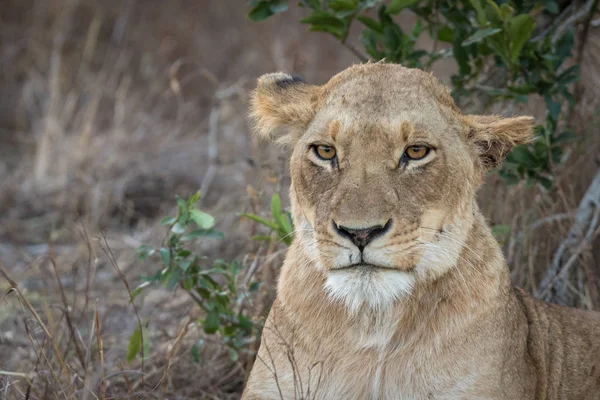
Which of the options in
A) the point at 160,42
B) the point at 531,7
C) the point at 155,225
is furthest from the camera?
the point at 160,42

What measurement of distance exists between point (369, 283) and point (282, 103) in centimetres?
82

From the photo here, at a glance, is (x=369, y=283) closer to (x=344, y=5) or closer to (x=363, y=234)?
(x=363, y=234)

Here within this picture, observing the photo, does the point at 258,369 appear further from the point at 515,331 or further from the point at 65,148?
the point at 65,148

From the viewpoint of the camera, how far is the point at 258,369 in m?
3.03

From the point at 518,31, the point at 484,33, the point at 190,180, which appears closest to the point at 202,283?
the point at 484,33

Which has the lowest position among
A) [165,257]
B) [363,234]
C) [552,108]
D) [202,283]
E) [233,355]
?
[233,355]

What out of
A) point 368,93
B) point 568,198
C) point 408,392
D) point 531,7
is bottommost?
point 408,392

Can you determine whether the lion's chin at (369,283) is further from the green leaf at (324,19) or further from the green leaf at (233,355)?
the green leaf at (324,19)

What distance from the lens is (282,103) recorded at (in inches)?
125

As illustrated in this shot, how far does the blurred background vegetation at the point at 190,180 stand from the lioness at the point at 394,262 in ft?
0.99

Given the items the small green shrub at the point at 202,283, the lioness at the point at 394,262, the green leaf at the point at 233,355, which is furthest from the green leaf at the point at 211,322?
the lioness at the point at 394,262

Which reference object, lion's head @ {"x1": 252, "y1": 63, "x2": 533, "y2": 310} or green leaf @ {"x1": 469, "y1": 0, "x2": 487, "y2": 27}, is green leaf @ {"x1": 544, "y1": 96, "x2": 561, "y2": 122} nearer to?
green leaf @ {"x1": 469, "y1": 0, "x2": 487, "y2": 27}

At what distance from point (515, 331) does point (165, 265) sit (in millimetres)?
1385

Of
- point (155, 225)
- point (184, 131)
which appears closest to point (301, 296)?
point (155, 225)
